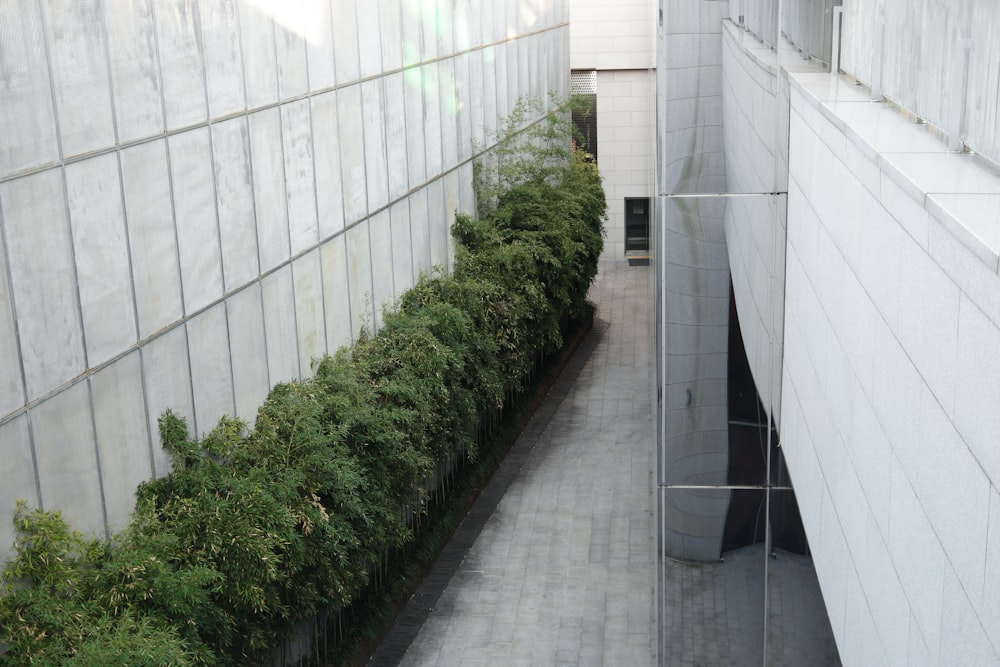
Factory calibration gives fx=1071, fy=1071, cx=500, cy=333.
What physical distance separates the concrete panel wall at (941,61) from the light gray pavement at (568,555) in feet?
24.1

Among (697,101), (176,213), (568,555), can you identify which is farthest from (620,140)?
(176,213)

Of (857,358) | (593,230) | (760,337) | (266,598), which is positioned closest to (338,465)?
(266,598)

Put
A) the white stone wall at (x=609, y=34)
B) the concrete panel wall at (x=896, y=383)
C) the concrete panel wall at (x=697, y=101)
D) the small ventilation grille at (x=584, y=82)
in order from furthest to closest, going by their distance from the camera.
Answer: the small ventilation grille at (x=584, y=82), the white stone wall at (x=609, y=34), the concrete panel wall at (x=697, y=101), the concrete panel wall at (x=896, y=383)

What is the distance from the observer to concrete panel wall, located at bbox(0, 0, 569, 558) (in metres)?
6.95

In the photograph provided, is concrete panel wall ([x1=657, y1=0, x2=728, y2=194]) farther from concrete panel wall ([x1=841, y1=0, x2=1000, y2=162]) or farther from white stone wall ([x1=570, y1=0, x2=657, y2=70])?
white stone wall ([x1=570, y1=0, x2=657, y2=70])

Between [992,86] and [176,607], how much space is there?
5.88 m

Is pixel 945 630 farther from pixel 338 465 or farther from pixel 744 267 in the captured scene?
pixel 338 465

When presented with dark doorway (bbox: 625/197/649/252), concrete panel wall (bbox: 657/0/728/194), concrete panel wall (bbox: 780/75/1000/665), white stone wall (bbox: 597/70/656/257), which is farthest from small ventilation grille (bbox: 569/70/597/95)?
concrete panel wall (bbox: 780/75/1000/665)

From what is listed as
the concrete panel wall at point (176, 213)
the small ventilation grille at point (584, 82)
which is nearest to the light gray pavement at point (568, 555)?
the concrete panel wall at point (176, 213)

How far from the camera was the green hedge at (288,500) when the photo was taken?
680 centimetres

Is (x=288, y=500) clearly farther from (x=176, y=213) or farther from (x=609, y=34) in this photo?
(x=609, y=34)

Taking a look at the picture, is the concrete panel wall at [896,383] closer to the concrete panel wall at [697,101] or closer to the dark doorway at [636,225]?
the concrete panel wall at [697,101]

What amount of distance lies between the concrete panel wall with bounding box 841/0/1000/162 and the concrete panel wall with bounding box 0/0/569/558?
5.28m

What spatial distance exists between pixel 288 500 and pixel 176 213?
2.57 metres
